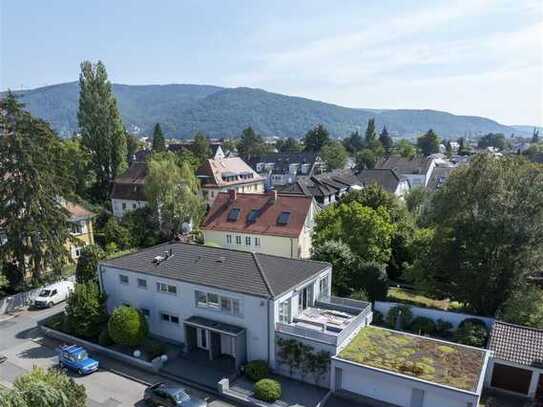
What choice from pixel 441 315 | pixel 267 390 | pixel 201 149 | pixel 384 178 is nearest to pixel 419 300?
pixel 441 315

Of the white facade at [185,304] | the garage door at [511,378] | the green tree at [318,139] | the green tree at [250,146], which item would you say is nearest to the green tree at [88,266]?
the white facade at [185,304]

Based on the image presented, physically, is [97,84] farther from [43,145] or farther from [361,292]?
[361,292]

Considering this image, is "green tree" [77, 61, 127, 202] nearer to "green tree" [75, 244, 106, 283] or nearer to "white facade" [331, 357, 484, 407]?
"green tree" [75, 244, 106, 283]

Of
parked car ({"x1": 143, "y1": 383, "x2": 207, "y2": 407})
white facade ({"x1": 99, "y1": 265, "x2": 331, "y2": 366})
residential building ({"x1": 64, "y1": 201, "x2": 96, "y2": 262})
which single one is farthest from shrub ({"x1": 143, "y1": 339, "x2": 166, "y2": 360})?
residential building ({"x1": 64, "y1": 201, "x2": 96, "y2": 262})

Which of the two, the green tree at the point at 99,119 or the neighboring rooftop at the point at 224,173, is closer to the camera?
the green tree at the point at 99,119

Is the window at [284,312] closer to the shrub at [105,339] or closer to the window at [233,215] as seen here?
the shrub at [105,339]

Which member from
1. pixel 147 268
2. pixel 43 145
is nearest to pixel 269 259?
pixel 147 268

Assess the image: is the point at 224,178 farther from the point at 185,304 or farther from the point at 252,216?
the point at 185,304
